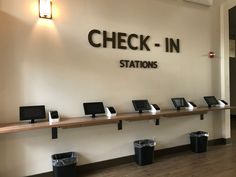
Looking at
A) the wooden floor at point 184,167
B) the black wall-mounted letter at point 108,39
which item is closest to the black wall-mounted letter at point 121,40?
the black wall-mounted letter at point 108,39

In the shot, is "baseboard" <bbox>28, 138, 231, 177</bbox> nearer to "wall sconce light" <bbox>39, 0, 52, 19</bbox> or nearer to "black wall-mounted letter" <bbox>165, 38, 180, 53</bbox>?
"black wall-mounted letter" <bbox>165, 38, 180, 53</bbox>

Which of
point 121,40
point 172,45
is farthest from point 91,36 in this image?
point 172,45

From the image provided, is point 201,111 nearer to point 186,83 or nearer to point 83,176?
point 186,83

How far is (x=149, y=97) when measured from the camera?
435 cm

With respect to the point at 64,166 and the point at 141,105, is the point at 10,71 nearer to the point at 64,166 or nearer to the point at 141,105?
the point at 64,166

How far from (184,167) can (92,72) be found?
2.21 metres

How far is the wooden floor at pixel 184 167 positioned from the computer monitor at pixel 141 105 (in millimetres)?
976

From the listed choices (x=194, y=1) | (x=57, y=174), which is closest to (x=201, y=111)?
(x=194, y=1)

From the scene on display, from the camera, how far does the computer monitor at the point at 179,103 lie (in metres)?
4.43

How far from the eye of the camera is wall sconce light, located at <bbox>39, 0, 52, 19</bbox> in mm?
3336

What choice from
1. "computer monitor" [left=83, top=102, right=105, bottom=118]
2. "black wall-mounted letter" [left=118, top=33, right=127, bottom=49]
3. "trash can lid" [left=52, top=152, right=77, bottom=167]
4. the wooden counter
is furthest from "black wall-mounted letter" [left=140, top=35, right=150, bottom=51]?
"trash can lid" [left=52, top=152, right=77, bottom=167]

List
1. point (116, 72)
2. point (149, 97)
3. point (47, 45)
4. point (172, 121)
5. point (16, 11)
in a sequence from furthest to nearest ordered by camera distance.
Result: point (172, 121) < point (149, 97) < point (116, 72) < point (47, 45) < point (16, 11)

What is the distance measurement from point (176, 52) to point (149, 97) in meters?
1.14

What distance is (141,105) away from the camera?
4059 mm
